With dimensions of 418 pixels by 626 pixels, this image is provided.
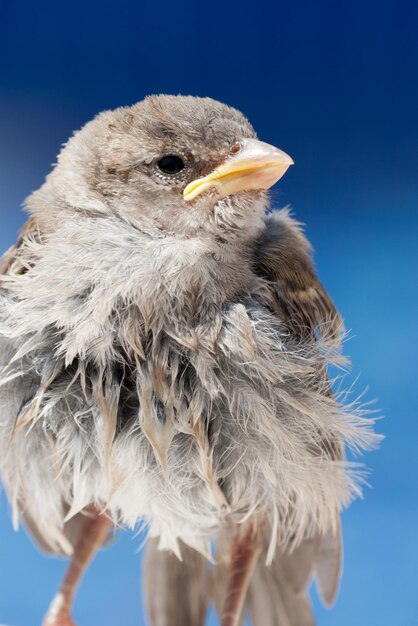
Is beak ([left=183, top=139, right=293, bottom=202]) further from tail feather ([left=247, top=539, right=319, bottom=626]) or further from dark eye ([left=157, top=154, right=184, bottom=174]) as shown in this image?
tail feather ([left=247, top=539, right=319, bottom=626])

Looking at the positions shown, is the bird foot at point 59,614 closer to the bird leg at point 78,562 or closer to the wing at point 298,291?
the bird leg at point 78,562

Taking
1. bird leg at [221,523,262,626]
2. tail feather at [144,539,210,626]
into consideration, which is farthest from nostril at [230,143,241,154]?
tail feather at [144,539,210,626]

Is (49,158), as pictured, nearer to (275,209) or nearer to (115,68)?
(115,68)

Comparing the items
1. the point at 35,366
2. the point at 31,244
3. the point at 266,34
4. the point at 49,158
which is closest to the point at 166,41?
the point at 266,34

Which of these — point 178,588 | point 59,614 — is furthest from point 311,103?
point 59,614

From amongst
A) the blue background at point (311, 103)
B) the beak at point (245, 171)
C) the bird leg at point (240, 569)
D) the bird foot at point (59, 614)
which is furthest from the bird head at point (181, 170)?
the bird foot at point (59, 614)
